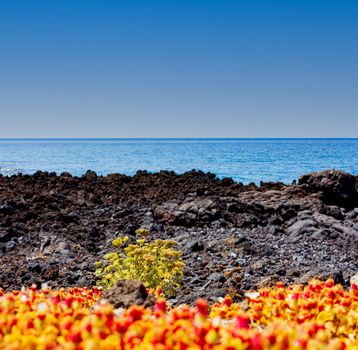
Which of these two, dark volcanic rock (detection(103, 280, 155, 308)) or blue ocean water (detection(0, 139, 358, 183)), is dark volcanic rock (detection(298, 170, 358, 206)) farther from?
blue ocean water (detection(0, 139, 358, 183))

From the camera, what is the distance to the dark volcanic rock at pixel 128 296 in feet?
15.8

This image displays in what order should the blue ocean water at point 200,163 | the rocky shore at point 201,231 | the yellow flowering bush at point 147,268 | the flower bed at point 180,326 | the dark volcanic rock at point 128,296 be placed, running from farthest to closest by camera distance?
1. the blue ocean water at point 200,163
2. the rocky shore at point 201,231
3. the yellow flowering bush at point 147,268
4. the dark volcanic rock at point 128,296
5. the flower bed at point 180,326

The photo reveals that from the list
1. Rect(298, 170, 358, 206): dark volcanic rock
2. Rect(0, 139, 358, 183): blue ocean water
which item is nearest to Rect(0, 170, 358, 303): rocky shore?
Rect(298, 170, 358, 206): dark volcanic rock

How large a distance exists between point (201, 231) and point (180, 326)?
9.78 m

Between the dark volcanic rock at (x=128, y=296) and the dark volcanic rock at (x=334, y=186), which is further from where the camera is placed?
the dark volcanic rock at (x=334, y=186)

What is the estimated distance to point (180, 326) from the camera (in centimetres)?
338

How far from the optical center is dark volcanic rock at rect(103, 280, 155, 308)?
15.8ft

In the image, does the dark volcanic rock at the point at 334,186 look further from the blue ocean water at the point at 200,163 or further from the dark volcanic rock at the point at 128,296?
the blue ocean water at the point at 200,163

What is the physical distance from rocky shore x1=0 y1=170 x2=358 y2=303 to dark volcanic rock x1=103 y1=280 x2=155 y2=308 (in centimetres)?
378

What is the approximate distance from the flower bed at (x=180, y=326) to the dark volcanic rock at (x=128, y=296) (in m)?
0.28

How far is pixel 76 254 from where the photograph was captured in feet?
38.6

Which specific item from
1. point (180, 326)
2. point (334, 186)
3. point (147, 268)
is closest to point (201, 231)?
point (147, 268)

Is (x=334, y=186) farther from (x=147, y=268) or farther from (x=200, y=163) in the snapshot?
(x=200, y=163)

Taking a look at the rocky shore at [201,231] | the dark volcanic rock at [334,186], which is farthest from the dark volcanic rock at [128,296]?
the dark volcanic rock at [334,186]
